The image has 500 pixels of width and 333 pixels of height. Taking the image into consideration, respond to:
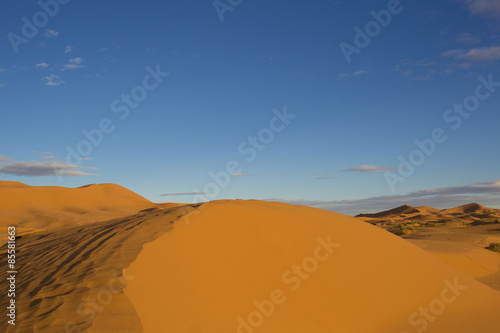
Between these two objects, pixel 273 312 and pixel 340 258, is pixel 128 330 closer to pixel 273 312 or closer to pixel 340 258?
pixel 273 312

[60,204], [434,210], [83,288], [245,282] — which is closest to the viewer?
[83,288]

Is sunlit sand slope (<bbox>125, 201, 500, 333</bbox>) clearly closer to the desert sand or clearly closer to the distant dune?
the desert sand

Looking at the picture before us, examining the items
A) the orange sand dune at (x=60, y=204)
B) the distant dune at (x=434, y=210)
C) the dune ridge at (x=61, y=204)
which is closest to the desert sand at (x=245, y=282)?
the dune ridge at (x=61, y=204)

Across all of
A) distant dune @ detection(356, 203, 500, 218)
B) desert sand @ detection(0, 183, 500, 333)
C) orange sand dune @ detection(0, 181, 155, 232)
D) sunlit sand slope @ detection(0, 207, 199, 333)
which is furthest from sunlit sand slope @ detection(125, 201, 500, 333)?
distant dune @ detection(356, 203, 500, 218)

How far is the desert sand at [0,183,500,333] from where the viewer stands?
522 cm

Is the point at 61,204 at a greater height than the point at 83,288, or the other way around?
the point at 61,204

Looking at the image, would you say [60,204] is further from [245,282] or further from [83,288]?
[245,282]

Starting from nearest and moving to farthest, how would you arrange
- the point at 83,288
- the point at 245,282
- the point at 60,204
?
1. the point at 83,288
2. the point at 245,282
3. the point at 60,204

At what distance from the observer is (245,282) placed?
682 centimetres

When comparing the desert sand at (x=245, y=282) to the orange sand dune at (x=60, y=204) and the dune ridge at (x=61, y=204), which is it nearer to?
the dune ridge at (x=61, y=204)

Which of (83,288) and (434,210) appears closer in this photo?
(83,288)

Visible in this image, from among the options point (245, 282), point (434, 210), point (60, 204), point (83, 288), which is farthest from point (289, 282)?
point (434, 210)

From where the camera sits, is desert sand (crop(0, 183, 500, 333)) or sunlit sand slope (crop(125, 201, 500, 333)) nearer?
desert sand (crop(0, 183, 500, 333))

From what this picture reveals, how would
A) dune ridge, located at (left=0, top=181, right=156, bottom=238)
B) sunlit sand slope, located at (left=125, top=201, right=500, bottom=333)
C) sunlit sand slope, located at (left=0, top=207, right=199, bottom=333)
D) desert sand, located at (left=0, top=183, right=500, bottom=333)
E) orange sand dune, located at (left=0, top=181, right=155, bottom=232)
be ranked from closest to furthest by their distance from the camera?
sunlit sand slope, located at (left=0, top=207, right=199, bottom=333) → desert sand, located at (left=0, top=183, right=500, bottom=333) → sunlit sand slope, located at (left=125, top=201, right=500, bottom=333) → dune ridge, located at (left=0, top=181, right=156, bottom=238) → orange sand dune, located at (left=0, top=181, right=155, bottom=232)
